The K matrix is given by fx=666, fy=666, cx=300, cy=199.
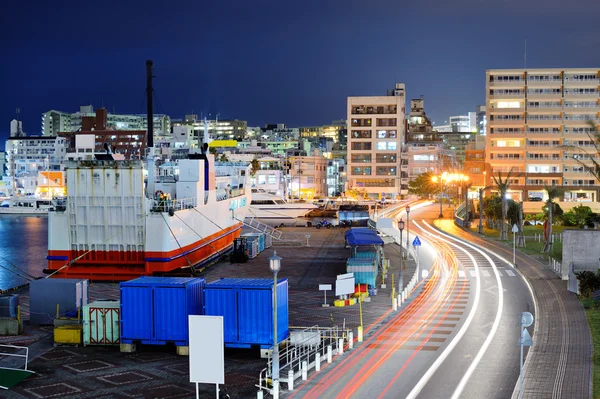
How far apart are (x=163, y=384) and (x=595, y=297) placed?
21.0 m

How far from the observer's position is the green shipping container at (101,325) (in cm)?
2580

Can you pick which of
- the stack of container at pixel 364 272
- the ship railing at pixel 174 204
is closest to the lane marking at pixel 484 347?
the stack of container at pixel 364 272

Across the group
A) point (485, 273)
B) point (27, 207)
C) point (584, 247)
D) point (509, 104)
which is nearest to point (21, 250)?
point (485, 273)

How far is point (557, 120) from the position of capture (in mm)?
111062

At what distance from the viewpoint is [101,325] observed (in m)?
25.8

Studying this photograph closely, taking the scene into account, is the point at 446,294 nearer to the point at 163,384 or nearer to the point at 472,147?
the point at 163,384

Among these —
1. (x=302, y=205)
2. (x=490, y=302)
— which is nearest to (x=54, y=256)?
(x=490, y=302)

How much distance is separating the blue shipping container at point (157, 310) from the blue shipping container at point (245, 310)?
0.91 metres

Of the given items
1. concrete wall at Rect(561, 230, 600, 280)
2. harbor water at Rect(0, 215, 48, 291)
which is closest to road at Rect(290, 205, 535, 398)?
concrete wall at Rect(561, 230, 600, 280)

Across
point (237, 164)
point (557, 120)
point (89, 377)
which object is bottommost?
point (89, 377)

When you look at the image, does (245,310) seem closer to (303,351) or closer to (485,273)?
(303,351)

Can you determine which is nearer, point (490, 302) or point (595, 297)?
point (595, 297)

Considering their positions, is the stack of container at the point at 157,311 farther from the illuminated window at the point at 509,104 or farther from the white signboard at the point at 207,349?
the illuminated window at the point at 509,104

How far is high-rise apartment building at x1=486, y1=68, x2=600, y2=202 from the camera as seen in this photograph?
359 feet
